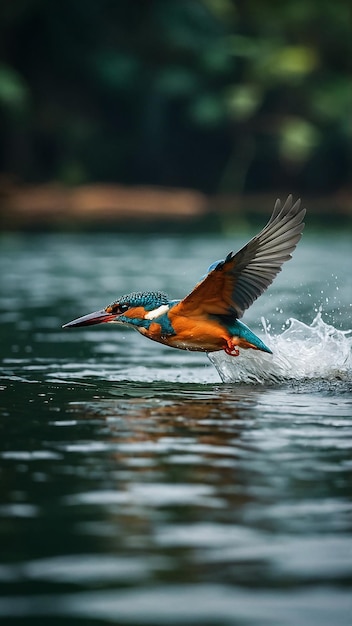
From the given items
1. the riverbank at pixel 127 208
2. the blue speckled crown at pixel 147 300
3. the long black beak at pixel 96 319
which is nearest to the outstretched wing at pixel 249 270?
the blue speckled crown at pixel 147 300

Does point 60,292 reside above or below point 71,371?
above

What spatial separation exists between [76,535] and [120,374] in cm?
430

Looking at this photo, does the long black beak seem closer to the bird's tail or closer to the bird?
the bird

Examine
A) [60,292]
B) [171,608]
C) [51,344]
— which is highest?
[60,292]

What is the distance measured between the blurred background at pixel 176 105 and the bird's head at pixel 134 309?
26.3m

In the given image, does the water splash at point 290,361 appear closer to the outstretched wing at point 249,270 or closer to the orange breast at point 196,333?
the orange breast at point 196,333

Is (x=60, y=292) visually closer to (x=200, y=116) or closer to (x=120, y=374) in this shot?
(x=120, y=374)

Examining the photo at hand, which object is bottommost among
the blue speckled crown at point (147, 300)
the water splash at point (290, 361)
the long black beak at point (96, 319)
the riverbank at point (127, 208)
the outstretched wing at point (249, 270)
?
the water splash at point (290, 361)

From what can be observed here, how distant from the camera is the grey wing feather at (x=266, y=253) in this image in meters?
7.11

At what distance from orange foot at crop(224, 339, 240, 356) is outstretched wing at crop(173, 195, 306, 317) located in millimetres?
173

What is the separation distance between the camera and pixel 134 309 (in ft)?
24.4

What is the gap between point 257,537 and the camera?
4.30 metres

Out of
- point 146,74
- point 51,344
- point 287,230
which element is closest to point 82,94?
point 146,74

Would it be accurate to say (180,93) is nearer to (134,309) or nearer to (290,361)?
(290,361)
